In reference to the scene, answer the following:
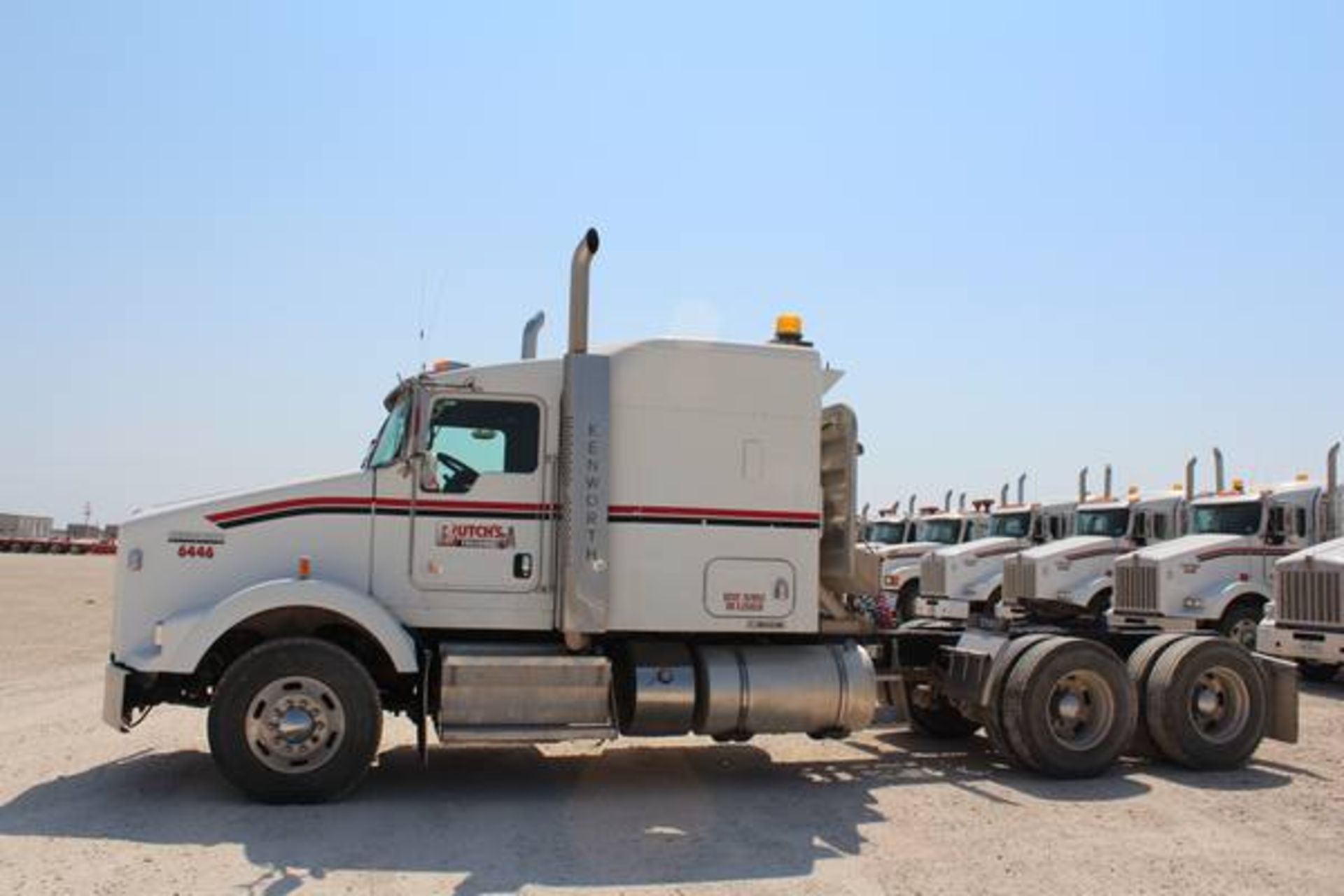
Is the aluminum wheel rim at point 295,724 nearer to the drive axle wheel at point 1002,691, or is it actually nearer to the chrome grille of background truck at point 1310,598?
the drive axle wheel at point 1002,691

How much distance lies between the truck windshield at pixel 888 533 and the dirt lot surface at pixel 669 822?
18.2m

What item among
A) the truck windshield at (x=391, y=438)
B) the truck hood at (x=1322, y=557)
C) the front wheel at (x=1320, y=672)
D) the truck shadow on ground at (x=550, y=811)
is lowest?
the truck shadow on ground at (x=550, y=811)

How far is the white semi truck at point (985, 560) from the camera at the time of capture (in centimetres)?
2402

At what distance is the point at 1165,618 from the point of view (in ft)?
59.1

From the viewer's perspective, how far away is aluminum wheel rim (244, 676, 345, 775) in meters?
7.86

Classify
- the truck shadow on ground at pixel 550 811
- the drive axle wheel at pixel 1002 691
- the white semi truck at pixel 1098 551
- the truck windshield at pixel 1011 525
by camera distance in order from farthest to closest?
the truck windshield at pixel 1011 525, the white semi truck at pixel 1098 551, the drive axle wheel at pixel 1002 691, the truck shadow on ground at pixel 550 811

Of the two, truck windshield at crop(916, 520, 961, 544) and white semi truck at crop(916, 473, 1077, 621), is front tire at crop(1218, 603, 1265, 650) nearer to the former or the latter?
white semi truck at crop(916, 473, 1077, 621)

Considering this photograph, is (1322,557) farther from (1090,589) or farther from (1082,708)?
(1082,708)

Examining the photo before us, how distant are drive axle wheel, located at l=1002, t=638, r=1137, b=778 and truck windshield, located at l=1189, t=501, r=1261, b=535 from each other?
10216 mm

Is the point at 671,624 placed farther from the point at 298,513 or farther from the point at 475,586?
the point at 298,513

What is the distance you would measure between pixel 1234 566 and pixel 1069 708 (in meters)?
10.1

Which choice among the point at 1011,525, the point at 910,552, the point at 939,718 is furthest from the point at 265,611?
the point at 910,552

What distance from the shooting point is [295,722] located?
7895 millimetres

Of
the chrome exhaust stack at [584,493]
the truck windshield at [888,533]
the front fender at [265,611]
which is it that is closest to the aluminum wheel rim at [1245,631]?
the truck windshield at [888,533]
